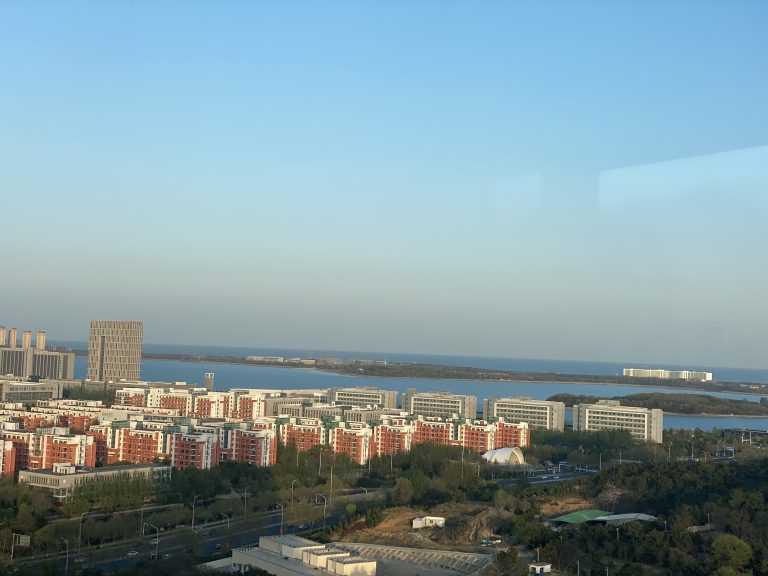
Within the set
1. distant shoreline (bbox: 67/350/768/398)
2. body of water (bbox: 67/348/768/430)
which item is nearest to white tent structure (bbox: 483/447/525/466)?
body of water (bbox: 67/348/768/430)

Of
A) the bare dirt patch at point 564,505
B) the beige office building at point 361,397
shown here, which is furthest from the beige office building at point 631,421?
the bare dirt patch at point 564,505

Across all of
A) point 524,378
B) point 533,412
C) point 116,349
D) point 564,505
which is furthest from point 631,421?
point 524,378

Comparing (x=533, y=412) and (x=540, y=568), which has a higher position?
(x=533, y=412)

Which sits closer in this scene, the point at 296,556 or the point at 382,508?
the point at 296,556

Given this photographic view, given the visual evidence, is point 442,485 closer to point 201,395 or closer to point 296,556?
point 296,556

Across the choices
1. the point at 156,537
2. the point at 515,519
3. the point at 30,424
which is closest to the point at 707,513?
the point at 515,519

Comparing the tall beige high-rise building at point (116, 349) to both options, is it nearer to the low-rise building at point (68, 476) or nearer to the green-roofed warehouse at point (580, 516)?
the low-rise building at point (68, 476)

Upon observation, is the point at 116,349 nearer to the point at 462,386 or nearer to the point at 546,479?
the point at 546,479
